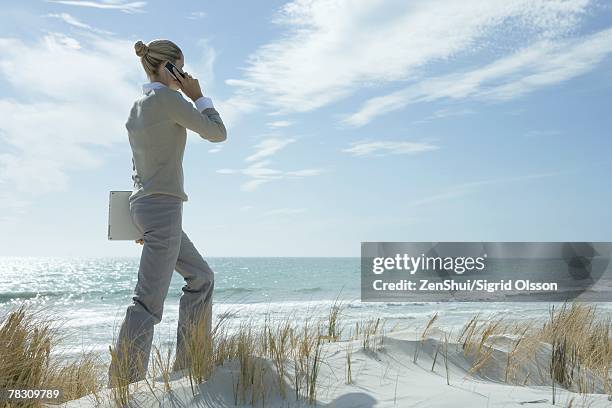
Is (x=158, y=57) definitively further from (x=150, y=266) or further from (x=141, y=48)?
(x=150, y=266)

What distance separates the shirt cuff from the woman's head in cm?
19

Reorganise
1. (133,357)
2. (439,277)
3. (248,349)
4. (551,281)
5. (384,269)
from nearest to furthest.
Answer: (248,349) → (133,357) → (551,281) → (439,277) → (384,269)

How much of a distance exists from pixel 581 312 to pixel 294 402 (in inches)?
131

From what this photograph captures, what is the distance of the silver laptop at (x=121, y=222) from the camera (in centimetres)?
352

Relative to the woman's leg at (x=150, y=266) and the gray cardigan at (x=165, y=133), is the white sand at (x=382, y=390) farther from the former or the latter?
the gray cardigan at (x=165, y=133)

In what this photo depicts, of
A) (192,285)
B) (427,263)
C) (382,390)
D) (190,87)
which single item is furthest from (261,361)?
(427,263)

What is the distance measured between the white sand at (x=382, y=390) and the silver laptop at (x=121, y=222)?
0.95m

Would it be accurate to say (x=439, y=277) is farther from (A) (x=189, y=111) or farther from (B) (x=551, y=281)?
(A) (x=189, y=111)

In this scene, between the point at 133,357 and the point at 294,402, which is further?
the point at 133,357

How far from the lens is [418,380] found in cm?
305

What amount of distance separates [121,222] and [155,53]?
1005mm

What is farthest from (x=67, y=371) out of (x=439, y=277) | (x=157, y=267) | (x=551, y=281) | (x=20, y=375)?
(x=439, y=277)

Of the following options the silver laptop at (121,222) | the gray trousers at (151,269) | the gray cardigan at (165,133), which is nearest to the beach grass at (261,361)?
the gray trousers at (151,269)

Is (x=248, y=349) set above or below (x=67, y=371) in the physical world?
above
